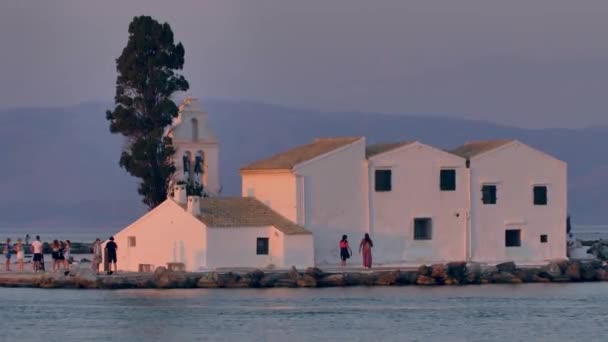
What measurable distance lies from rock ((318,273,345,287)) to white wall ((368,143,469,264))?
474 centimetres

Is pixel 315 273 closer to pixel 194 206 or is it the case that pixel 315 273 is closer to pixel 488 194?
pixel 194 206

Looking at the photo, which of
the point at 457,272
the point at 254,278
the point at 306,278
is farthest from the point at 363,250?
the point at 254,278

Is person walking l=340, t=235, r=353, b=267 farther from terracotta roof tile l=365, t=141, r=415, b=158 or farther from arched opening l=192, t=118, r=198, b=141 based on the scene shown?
arched opening l=192, t=118, r=198, b=141

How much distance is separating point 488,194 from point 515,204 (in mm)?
980

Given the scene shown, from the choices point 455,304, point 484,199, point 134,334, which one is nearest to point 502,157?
point 484,199

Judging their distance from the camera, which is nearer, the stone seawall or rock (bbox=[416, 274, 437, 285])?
the stone seawall

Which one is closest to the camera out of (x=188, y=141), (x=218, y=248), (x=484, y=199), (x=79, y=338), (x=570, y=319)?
(x=79, y=338)

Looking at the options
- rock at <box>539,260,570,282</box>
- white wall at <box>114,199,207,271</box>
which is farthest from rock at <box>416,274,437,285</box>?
white wall at <box>114,199,207,271</box>

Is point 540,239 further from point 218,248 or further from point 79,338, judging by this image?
point 79,338

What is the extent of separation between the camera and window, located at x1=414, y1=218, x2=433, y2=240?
214 ft

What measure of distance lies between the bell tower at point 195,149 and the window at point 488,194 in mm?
10079

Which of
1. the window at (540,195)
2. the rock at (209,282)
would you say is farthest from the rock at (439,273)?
the rock at (209,282)

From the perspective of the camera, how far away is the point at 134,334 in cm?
4812

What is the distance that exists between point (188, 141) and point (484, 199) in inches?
434
